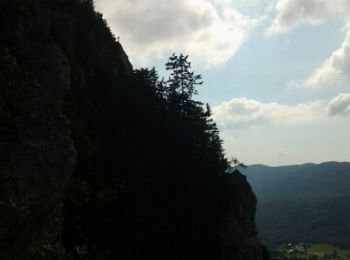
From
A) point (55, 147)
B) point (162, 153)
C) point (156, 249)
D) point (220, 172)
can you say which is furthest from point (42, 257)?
point (220, 172)

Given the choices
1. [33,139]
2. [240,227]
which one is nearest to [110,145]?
[240,227]

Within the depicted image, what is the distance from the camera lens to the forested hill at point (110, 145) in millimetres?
26031

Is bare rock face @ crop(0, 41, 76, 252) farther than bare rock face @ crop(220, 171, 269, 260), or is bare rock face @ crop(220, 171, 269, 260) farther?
bare rock face @ crop(220, 171, 269, 260)

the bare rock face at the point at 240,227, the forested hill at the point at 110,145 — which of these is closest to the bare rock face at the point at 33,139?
the forested hill at the point at 110,145

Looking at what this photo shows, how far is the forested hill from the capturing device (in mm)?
26031

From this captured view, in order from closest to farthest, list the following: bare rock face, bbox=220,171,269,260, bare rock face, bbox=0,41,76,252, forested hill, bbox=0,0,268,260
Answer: bare rock face, bbox=0,41,76,252, forested hill, bbox=0,0,268,260, bare rock face, bbox=220,171,269,260

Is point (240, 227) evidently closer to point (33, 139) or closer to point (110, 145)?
point (110, 145)

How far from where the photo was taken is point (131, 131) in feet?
190

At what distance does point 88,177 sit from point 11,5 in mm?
18323

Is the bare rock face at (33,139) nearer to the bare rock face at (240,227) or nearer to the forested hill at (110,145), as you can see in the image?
the forested hill at (110,145)

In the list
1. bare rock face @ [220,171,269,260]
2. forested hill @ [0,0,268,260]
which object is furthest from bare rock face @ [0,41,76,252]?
bare rock face @ [220,171,269,260]

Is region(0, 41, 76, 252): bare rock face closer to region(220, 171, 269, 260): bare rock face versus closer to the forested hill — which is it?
the forested hill

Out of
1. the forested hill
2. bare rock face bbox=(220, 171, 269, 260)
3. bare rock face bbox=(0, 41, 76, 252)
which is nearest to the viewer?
bare rock face bbox=(0, 41, 76, 252)

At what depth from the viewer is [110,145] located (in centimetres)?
5403
